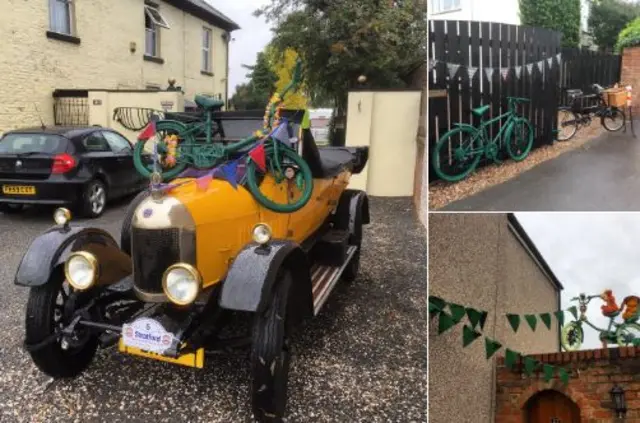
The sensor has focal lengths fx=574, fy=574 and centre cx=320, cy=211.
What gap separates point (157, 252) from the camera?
8.71 ft

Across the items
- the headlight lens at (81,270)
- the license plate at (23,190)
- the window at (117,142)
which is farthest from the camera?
the window at (117,142)

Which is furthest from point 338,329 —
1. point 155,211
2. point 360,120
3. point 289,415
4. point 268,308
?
point 360,120

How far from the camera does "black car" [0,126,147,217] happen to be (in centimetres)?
687

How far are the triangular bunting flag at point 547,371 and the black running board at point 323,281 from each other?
1.56m

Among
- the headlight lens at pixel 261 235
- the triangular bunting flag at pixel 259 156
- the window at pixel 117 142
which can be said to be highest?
the window at pixel 117 142

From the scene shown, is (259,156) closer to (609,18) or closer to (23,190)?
(609,18)

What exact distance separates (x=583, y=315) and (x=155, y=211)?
71.7 inches

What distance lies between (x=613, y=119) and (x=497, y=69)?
0.35m

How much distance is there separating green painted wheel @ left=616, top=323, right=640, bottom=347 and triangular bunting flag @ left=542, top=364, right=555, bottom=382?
0.21 meters

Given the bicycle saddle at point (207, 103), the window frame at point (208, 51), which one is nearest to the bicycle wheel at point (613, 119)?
the bicycle saddle at point (207, 103)

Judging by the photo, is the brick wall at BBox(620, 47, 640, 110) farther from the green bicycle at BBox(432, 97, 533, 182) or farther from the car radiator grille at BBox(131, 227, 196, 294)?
the car radiator grille at BBox(131, 227, 196, 294)

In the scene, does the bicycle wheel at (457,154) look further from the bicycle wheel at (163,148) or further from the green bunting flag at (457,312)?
the bicycle wheel at (163,148)

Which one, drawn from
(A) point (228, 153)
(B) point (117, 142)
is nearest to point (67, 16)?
(B) point (117, 142)

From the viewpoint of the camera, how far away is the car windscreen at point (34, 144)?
6.96m
